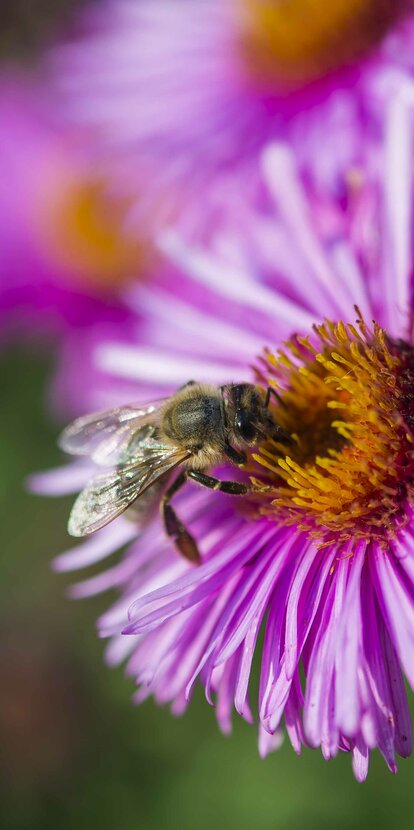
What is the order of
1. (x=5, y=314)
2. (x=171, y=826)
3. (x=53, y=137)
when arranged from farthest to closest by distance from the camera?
(x=53, y=137)
(x=5, y=314)
(x=171, y=826)

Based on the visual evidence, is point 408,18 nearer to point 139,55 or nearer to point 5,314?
point 139,55

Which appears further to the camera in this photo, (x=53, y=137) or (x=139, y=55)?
(x=53, y=137)

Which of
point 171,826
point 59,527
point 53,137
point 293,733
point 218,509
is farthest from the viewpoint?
point 53,137

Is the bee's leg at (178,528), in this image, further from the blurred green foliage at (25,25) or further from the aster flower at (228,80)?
the blurred green foliage at (25,25)

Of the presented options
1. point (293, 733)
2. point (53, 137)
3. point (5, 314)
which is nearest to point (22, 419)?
point (5, 314)

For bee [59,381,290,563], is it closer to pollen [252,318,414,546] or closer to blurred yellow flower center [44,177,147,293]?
pollen [252,318,414,546]

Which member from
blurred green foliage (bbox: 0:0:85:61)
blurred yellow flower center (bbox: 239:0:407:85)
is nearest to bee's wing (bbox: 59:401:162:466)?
blurred yellow flower center (bbox: 239:0:407:85)
